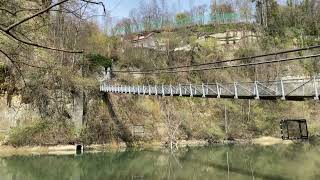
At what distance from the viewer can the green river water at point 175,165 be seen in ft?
47.8

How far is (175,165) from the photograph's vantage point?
17000mm

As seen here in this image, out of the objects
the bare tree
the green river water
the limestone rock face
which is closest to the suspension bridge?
the green river water

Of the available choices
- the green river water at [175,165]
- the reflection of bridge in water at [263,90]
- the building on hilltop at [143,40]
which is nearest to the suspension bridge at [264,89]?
the reflection of bridge in water at [263,90]

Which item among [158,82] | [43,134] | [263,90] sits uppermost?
[158,82]

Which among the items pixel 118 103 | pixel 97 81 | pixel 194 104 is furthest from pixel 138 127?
pixel 194 104

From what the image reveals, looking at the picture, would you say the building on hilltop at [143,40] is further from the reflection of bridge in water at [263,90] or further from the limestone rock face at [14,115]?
the reflection of bridge in water at [263,90]

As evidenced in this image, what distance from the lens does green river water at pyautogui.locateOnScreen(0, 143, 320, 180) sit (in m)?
14.6

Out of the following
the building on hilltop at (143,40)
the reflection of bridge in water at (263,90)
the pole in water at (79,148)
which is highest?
the building on hilltop at (143,40)

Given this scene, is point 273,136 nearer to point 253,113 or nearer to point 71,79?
point 253,113

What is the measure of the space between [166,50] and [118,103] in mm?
8892

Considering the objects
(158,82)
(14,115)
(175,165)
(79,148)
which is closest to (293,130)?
(158,82)

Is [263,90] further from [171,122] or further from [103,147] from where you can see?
[171,122]

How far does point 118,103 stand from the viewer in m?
25.9

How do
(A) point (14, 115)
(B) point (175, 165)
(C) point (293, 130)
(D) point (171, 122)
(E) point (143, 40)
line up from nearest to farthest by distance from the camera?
(B) point (175, 165) < (A) point (14, 115) < (D) point (171, 122) < (C) point (293, 130) < (E) point (143, 40)
